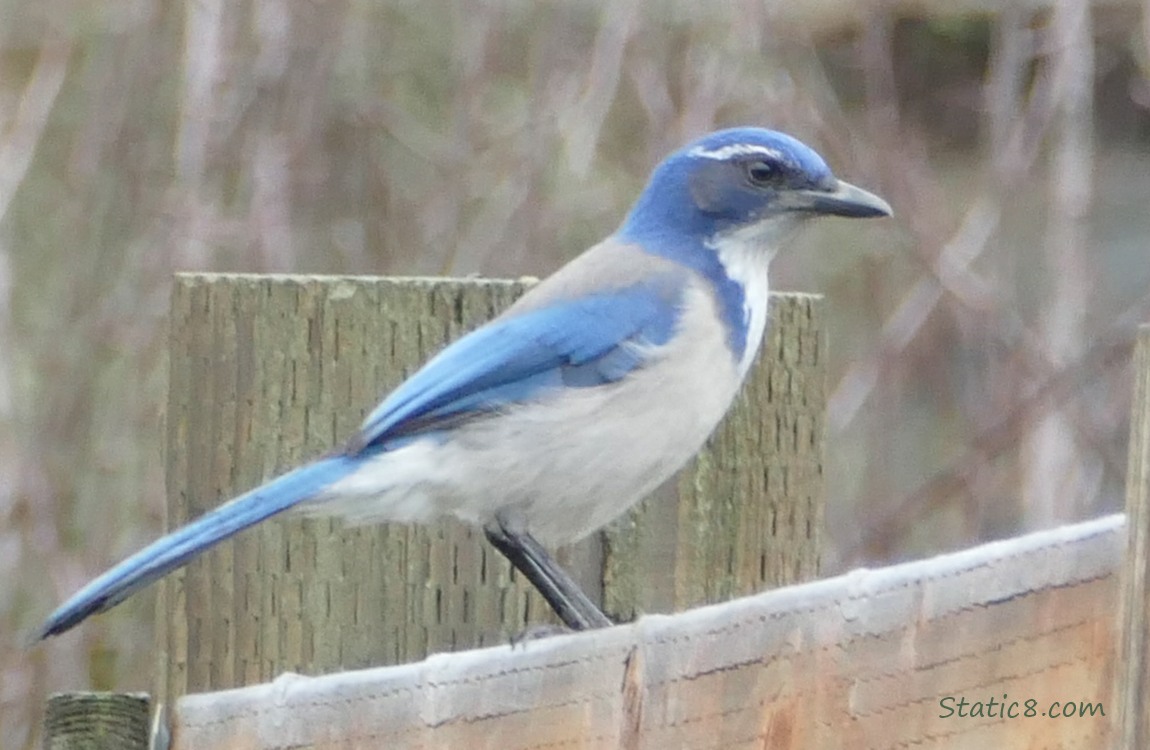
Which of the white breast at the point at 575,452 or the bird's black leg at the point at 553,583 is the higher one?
the white breast at the point at 575,452

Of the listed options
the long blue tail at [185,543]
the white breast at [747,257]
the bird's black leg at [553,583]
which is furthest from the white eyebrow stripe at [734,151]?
the long blue tail at [185,543]

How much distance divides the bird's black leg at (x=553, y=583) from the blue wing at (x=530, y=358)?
236 millimetres

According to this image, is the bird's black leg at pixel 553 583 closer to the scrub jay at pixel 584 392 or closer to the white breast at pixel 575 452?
the scrub jay at pixel 584 392

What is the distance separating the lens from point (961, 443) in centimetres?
673

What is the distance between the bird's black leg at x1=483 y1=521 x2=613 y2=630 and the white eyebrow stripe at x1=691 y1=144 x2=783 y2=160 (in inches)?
40.5

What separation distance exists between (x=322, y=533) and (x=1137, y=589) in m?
1.03

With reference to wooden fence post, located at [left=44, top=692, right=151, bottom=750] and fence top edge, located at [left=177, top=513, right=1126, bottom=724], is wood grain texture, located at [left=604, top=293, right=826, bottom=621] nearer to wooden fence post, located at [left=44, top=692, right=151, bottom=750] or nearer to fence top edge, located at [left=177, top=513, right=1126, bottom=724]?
fence top edge, located at [left=177, top=513, right=1126, bottom=724]

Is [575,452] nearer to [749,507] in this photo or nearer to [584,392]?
[584,392]

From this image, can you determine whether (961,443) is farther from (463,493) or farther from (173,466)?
(173,466)

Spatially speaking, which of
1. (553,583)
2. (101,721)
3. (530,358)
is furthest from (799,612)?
(530,358)

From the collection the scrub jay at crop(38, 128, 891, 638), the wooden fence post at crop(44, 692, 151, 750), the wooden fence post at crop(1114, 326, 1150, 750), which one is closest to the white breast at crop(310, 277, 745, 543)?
the scrub jay at crop(38, 128, 891, 638)

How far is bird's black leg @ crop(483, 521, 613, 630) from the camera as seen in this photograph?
235cm

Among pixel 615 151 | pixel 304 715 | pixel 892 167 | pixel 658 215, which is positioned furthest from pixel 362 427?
pixel 615 151

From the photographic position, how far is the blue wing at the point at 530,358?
8.20 ft
